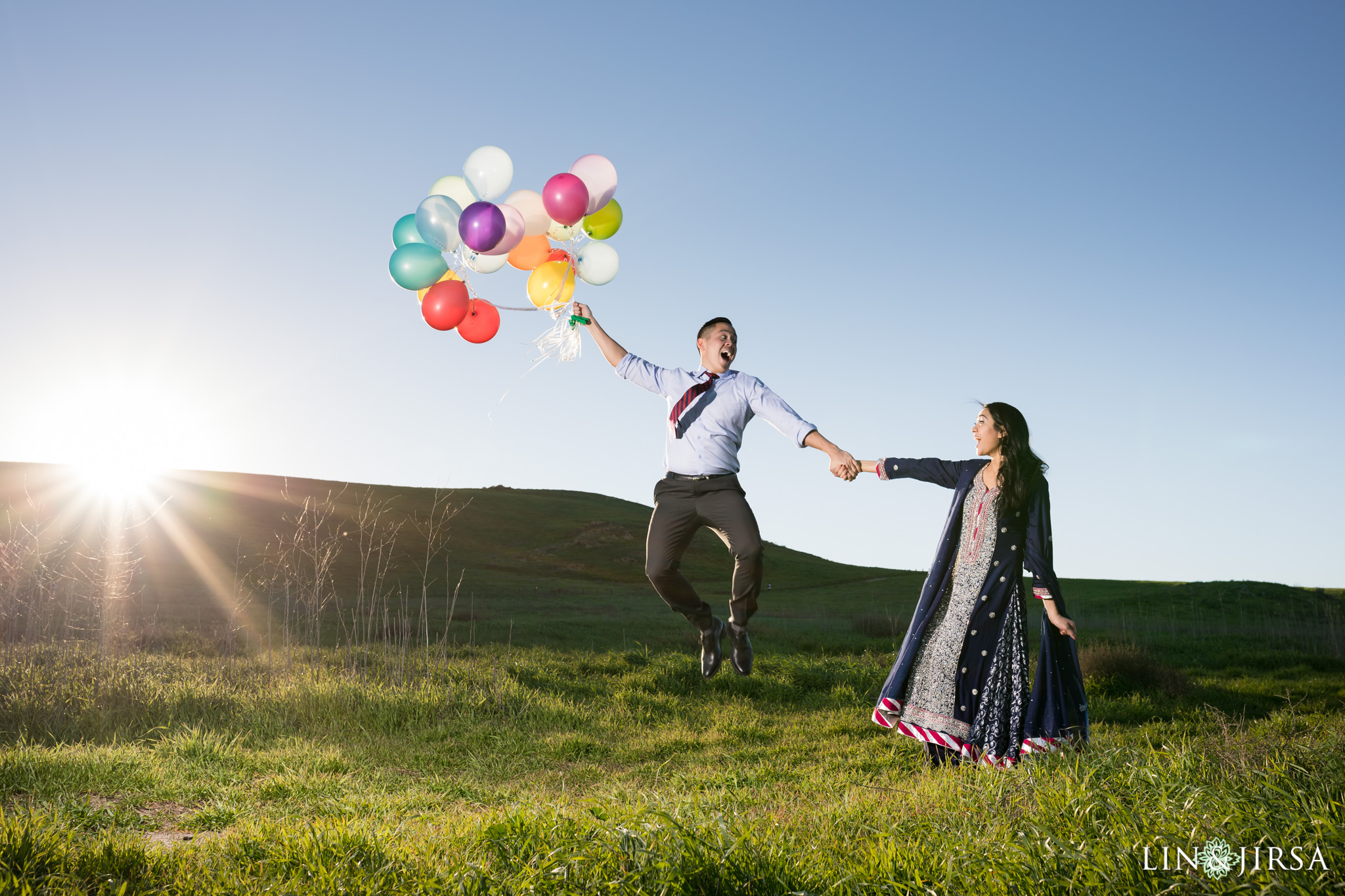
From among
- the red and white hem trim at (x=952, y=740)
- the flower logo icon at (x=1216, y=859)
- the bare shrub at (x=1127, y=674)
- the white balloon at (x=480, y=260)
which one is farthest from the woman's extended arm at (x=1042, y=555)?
the bare shrub at (x=1127, y=674)

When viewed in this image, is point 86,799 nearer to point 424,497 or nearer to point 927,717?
point 927,717

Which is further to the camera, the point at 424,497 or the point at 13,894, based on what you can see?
the point at 424,497

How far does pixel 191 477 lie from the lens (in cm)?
5459

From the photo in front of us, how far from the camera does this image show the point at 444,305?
656cm

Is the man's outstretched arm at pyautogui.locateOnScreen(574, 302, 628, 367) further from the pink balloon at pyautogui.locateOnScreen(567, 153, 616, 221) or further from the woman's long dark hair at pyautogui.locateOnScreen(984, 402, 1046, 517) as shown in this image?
the woman's long dark hair at pyautogui.locateOnScreen(984, 402, 1046, 517)

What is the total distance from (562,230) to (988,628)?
446 cm

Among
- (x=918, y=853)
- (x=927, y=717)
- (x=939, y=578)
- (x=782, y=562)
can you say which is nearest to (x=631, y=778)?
(x=927, y=717)

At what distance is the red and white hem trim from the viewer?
5332 mm

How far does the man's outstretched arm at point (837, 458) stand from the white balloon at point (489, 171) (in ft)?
10.7

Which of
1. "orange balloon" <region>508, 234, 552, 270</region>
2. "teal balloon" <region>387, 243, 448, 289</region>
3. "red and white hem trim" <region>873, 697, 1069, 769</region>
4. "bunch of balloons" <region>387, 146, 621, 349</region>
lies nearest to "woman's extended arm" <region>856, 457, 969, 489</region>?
"red and white hem trim" <region>873, 697, 1069, 769</region>

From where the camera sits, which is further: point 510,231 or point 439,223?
point 439,223

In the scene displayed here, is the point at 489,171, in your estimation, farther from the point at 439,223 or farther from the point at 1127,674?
the point at 1127,674

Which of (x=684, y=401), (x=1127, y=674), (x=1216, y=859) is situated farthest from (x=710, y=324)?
(x=1127, y=674)

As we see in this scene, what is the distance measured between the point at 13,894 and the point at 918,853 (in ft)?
10.5
